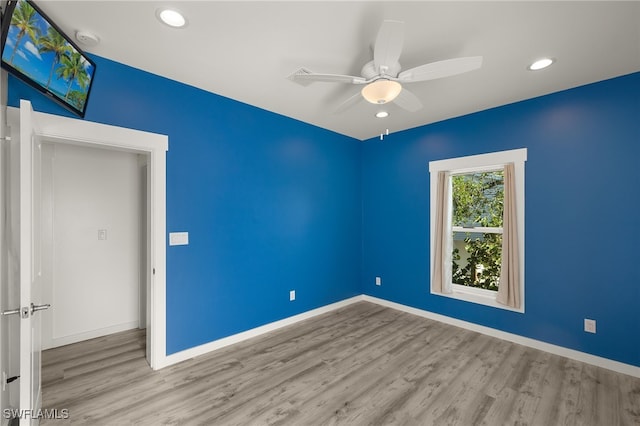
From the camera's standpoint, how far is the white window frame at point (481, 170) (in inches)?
123

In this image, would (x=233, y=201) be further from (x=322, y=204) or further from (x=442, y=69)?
(x=442, y=69)

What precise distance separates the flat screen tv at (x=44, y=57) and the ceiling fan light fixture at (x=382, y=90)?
6.82ft

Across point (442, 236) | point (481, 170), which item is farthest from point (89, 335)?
point (481, 170)

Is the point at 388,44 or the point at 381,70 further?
the point at 381,70

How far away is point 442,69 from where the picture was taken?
1.86 metres

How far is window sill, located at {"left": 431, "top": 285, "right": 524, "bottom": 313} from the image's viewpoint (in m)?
3.29

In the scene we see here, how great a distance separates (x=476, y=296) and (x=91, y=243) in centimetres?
477

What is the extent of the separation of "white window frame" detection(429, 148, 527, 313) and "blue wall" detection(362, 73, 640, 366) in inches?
A: 2.4

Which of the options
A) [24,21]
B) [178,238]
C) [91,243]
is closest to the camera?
[24,21]

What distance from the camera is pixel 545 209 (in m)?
2.96

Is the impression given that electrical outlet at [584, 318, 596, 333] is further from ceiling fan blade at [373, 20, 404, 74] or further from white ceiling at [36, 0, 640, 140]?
ceiling fan blade at [373, 20, 404, 74]

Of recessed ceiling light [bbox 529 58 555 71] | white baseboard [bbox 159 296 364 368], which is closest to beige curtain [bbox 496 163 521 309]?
recessed ceiling light [bbox 529 58 555 71]

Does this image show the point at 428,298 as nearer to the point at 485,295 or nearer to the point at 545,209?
the point at 485,295

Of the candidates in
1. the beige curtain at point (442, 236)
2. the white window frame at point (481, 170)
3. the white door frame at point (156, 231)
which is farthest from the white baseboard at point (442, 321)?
the beige curtain at point (442, 236)
